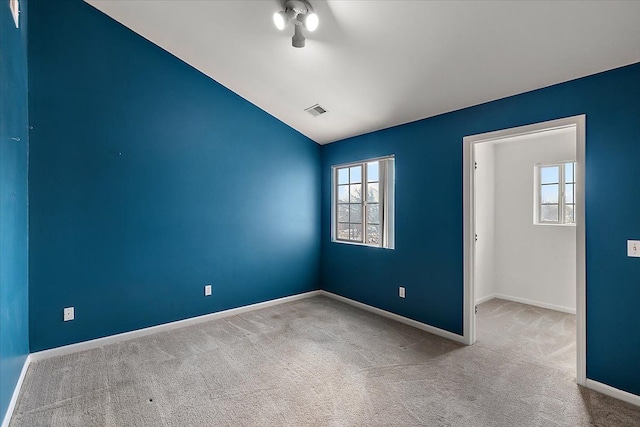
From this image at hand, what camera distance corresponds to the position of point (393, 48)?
2.61 meters

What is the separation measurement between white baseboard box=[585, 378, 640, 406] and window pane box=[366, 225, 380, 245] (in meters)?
2.45

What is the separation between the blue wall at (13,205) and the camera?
75.2 inches

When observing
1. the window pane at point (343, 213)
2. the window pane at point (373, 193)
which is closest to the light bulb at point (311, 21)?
the window pane at point (373, 193)

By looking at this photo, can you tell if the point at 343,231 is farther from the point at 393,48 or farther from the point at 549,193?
the point at 549,193

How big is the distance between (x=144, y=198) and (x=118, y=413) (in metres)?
2.10

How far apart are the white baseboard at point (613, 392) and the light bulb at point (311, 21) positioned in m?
3.53

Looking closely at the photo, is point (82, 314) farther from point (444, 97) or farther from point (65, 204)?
point (444, 97)

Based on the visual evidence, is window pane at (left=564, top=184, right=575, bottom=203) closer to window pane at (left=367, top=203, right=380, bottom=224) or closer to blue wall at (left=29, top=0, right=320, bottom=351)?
window pane at (left=367, top=203, right=380, bottom=224)

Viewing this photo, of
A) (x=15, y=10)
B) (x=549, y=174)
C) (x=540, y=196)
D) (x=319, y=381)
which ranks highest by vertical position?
(x=15, y=10)

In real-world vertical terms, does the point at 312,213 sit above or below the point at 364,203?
below

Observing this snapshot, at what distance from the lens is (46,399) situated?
2.21 meters

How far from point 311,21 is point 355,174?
244cm

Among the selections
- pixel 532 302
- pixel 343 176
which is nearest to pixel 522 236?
pixel 532 302

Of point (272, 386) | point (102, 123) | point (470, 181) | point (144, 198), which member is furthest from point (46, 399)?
point (470, 181)
